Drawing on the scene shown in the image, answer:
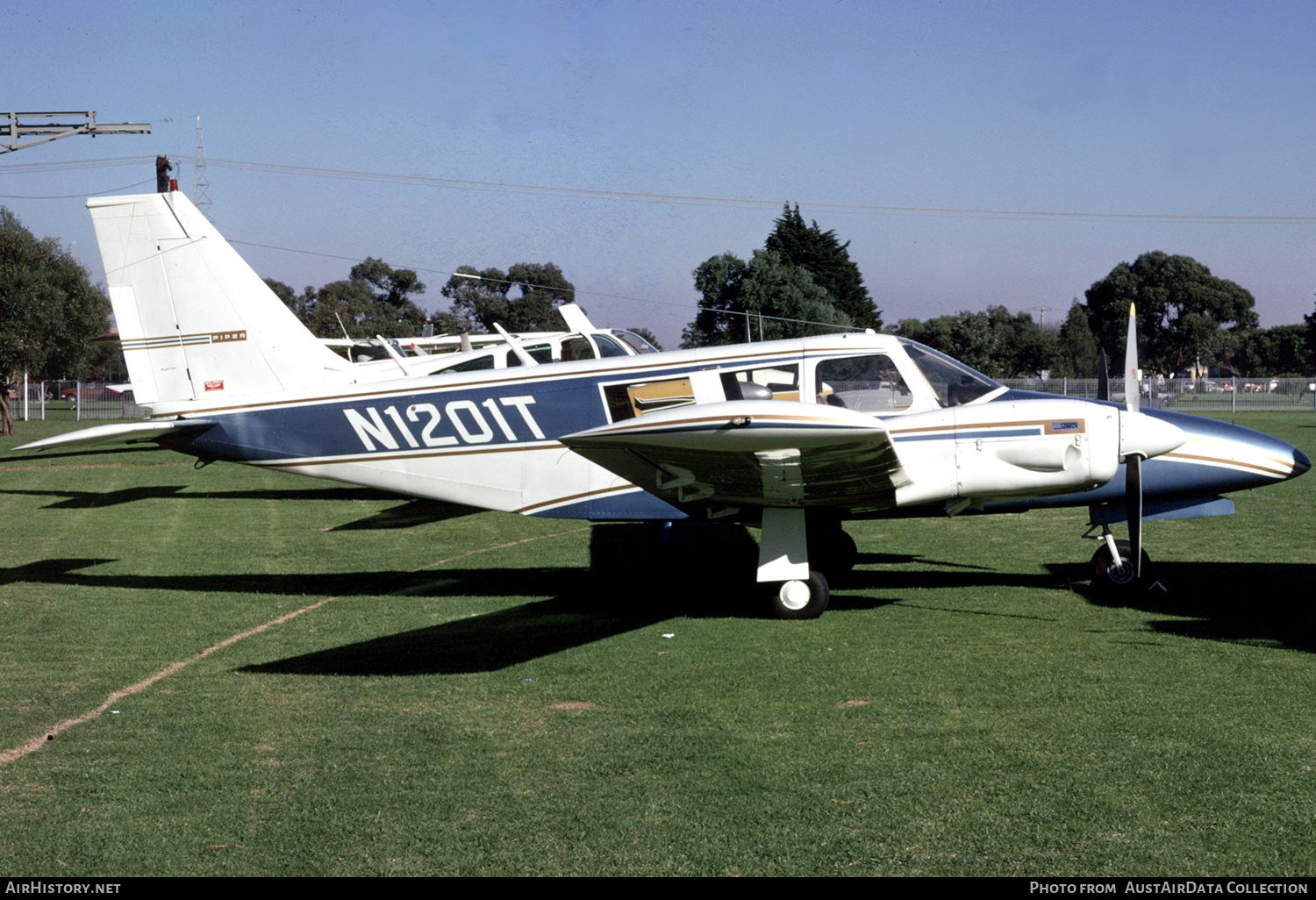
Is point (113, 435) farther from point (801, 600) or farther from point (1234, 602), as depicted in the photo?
point (1234, 602)

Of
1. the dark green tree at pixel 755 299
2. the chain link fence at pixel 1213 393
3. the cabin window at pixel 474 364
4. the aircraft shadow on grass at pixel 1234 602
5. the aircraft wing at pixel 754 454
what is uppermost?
the dark green tree at pixel 755 299

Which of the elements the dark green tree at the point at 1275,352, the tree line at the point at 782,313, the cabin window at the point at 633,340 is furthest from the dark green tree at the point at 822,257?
the dark green tree at the point at 1275,352

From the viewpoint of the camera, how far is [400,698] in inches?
296

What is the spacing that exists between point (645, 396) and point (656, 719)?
455cm

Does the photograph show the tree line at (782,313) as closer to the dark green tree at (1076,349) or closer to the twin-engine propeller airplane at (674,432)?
the dark green tree at (1076,349)

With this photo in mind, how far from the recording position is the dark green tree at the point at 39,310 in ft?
150

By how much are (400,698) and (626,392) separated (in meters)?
4.34

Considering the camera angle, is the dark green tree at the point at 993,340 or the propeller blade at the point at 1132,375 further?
the dark green tree at the point at 993,340

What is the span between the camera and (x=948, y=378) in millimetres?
10406

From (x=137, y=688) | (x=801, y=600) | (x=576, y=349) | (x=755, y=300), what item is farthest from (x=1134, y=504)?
(x=755, y=300)

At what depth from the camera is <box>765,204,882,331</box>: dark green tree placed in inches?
1734

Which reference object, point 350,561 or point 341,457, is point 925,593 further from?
point 350,561

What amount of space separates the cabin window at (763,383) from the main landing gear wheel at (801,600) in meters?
1.79

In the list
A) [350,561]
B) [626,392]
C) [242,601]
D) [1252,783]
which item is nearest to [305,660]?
[242,601]
